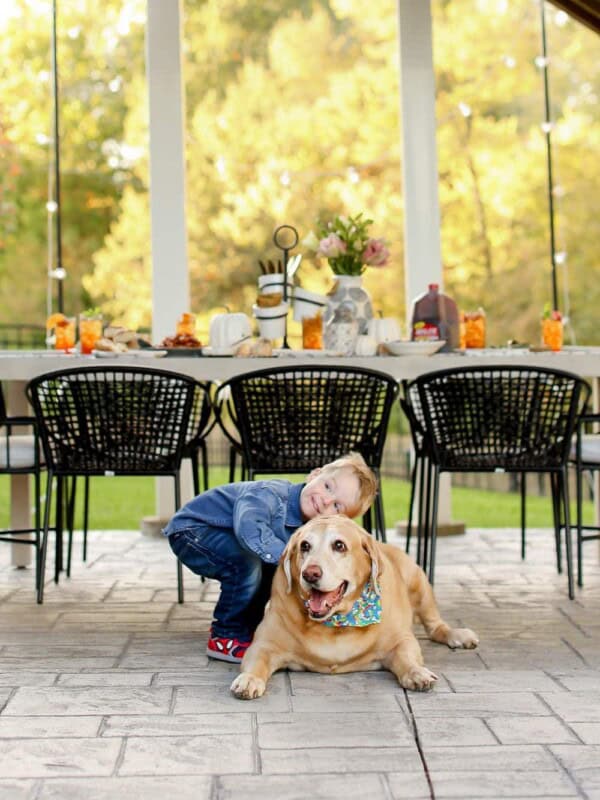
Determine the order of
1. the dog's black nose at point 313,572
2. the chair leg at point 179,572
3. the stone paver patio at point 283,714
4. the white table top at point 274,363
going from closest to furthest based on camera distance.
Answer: the stone paver patio at point 283,714 → the dog's black nose at point 313,572 → the chair leg at point 179,572 → the white table top at point 274,363

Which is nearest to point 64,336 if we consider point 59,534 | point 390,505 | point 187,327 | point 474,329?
point 187,327

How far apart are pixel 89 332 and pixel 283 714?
2084mm

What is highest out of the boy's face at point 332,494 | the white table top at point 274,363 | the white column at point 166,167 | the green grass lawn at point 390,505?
the white column at point 166,167

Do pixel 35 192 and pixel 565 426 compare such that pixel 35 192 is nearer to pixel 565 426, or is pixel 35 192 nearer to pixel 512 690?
pixel 565 426

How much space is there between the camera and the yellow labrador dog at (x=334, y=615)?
8.18 feet

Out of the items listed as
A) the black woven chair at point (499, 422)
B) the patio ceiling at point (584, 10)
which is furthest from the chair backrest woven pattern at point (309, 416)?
the patio ceiling at point (584, 10)

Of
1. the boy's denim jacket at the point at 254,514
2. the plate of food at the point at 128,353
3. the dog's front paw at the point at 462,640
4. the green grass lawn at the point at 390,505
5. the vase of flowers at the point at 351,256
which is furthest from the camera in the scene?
the green grass lawn at the point at 390,505

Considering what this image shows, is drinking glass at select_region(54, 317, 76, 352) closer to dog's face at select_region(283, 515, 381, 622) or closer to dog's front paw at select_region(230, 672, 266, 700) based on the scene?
dog's face at select_region(283, 515, 381, 622)

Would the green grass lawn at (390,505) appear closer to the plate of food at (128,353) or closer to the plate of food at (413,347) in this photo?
the plate of food at (413,347)

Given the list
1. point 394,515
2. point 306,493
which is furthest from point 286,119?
point 306,493

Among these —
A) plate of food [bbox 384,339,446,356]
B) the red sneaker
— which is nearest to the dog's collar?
the red sneaker

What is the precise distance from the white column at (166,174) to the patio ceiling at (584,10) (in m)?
1.73

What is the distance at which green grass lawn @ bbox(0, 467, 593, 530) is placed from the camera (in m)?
7.81

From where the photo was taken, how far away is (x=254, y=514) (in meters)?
2.73
